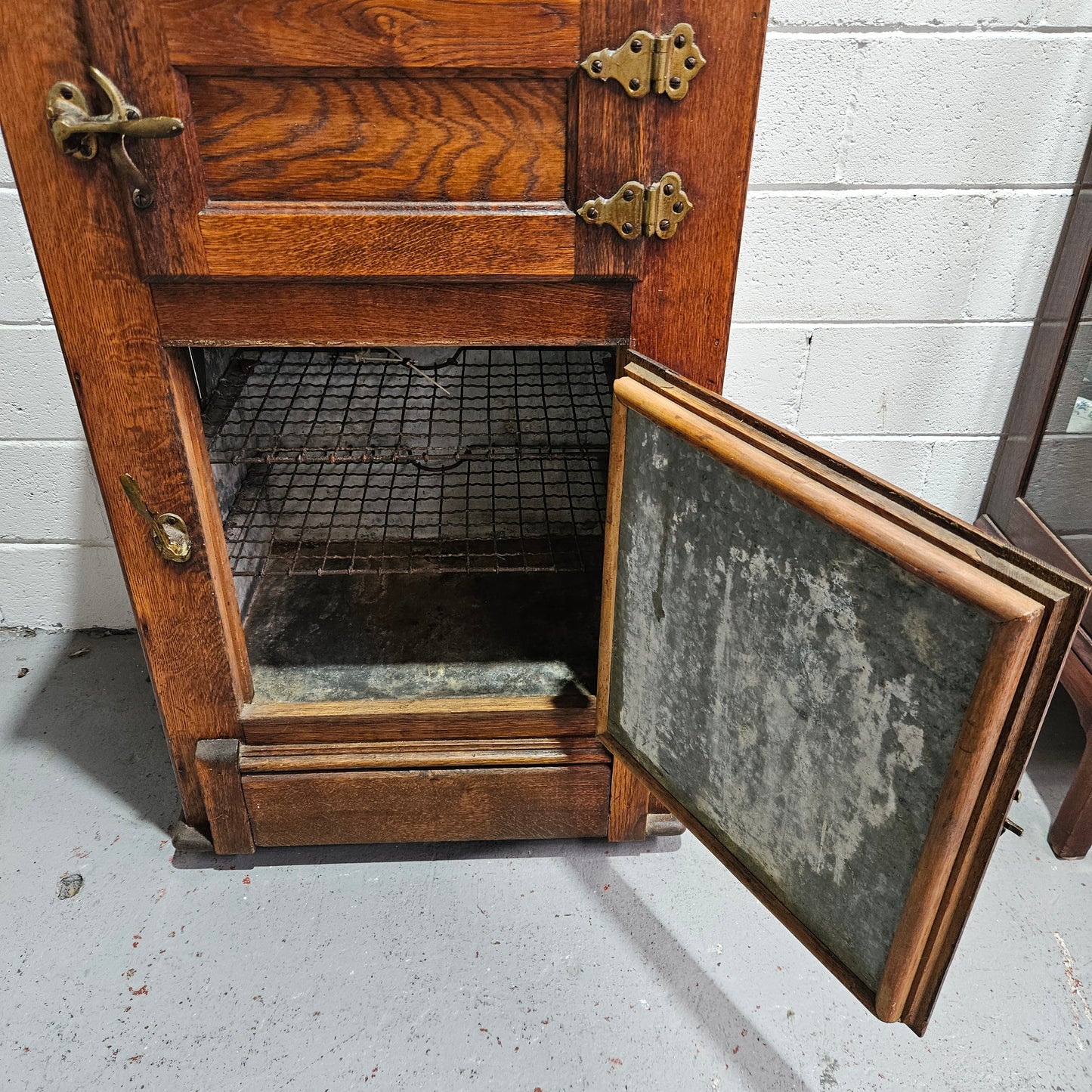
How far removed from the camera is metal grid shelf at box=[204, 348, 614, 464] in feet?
5.58

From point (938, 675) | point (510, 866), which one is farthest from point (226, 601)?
point (938, 675)

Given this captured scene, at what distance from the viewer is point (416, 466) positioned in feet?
5.92

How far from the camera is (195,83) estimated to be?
92 centimetres

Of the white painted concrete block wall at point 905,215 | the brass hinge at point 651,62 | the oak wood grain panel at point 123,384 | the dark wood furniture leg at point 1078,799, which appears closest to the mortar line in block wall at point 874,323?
the white painted concrete block wall at point 905,215

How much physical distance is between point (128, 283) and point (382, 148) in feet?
1.07

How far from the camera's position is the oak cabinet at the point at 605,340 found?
2.58 feet

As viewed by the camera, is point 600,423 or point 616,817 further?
point 600,423

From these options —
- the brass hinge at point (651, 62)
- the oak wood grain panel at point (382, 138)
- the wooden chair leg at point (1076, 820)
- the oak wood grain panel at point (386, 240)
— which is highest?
the brass hinge at point (651, 62)

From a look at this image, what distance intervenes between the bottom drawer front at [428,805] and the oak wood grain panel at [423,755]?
0.01 meters

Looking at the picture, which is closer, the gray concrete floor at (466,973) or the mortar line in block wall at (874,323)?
the gray concrete floor at (466,973)

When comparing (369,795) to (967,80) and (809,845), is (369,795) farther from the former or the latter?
(967,80)

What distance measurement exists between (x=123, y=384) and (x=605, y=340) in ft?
1.88

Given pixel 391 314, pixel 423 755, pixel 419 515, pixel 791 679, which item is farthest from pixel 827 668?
pixel 419 515

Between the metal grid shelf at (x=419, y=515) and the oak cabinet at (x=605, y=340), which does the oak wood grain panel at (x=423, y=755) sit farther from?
the metal grid shelf at (x=419, y=515)
